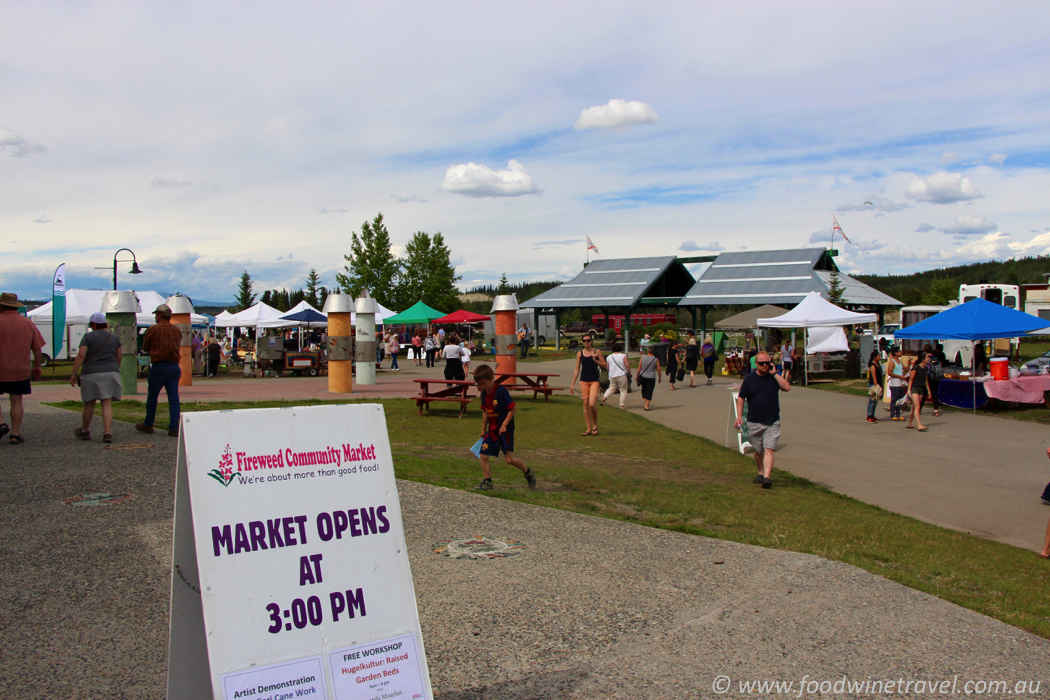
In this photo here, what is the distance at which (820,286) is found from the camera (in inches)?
1549

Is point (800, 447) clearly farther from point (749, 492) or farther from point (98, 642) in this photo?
point (98, 642)

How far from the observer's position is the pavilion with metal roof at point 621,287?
4459 centimetres

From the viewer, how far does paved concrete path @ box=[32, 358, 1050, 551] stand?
8656 millimetres

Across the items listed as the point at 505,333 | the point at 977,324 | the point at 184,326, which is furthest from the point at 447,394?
the point at 977,324

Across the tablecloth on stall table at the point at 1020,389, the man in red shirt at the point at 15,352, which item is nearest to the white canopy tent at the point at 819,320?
the tablecloth on stall table at the point at 1020,389

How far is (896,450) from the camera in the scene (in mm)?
12688

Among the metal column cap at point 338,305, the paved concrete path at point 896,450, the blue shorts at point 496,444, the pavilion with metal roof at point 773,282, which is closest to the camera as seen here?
the blue shorts at point 496,444

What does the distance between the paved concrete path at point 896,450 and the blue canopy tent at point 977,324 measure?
1.86 m

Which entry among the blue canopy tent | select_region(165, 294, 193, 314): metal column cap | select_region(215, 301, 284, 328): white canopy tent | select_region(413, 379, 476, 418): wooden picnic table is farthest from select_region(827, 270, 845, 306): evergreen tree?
select_region(165, 294, 193, 314): metal column cap

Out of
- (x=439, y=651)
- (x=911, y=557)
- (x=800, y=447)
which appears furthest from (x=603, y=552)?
(x=800, y=447)

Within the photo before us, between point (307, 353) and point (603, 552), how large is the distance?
916 inches

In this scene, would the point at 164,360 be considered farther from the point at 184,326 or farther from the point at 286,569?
the point at 184,326

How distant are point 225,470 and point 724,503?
6.29m

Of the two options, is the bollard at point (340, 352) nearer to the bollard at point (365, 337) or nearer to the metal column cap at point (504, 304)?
the bollard at point (365, 337)
